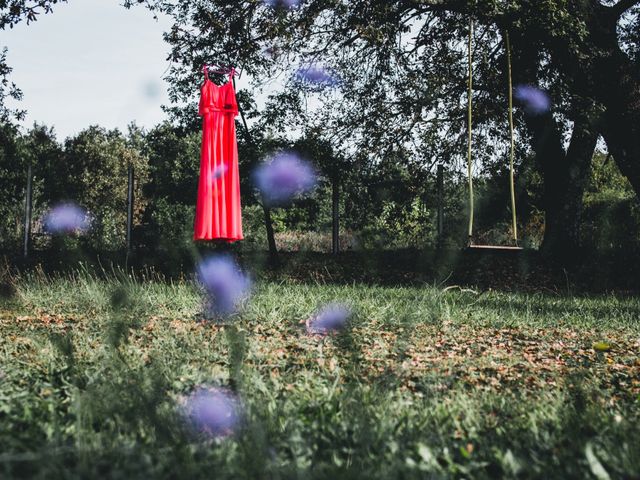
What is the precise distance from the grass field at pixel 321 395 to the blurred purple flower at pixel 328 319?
12 cm

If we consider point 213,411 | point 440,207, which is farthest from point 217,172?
point 440,207

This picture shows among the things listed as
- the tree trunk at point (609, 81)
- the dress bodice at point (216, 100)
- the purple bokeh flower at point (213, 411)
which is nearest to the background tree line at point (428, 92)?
the tree trunk at point (609, 81)

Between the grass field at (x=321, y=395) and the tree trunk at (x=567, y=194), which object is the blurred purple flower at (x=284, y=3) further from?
the tree trunk at (x=567, y=194)

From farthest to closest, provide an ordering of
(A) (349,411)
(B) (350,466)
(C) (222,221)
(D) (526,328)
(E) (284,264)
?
1. (E) (284,264)
2. (C) (222,221)
3. (D) (526,328)
4. (A) (349,411)
5. (B) (350,466)

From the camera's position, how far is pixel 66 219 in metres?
14.8

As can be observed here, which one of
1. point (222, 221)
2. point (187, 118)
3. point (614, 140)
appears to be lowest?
point (222, 221)

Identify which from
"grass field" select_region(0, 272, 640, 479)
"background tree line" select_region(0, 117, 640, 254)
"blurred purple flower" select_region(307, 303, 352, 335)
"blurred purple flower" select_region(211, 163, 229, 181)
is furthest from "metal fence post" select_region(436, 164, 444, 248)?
"blurred purple flower" select_region(211, 163, 229, 181)

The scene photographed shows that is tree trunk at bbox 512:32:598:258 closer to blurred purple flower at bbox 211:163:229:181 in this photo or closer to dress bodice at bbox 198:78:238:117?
dress bodice at bbox 198:78:238:117

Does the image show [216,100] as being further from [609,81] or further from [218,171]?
[609,81]

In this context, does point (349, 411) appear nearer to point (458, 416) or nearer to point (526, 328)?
point (458, 416)

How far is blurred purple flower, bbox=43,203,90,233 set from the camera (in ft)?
44.8

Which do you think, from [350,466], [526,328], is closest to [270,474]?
[350,466]

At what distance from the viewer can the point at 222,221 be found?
6.18 meters

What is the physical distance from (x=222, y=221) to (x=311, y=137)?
19.6ft
